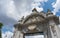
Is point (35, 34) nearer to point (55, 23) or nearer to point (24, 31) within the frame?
point (24, 31)

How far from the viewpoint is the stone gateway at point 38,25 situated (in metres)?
12.9

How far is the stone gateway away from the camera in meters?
12.9

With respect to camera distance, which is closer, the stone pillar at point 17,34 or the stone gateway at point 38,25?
the stone gateway at point 38,25

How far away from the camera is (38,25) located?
13.5 meters

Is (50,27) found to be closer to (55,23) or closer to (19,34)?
(55,23)

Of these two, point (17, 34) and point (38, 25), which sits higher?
point (38, 25)

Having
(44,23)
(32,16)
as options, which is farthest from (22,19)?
(44,23)

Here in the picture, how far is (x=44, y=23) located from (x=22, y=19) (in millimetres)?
1783

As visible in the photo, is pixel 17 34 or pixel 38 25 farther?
pixel 17 34

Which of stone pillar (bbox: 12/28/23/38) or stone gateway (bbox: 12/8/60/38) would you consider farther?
stone pillar (bbox: 12/28/23/38)

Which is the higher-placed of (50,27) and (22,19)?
(22,19)

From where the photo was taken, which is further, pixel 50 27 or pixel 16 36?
pixel 16 36

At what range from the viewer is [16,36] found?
1382 centimetres

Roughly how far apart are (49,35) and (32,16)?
2.03 m
